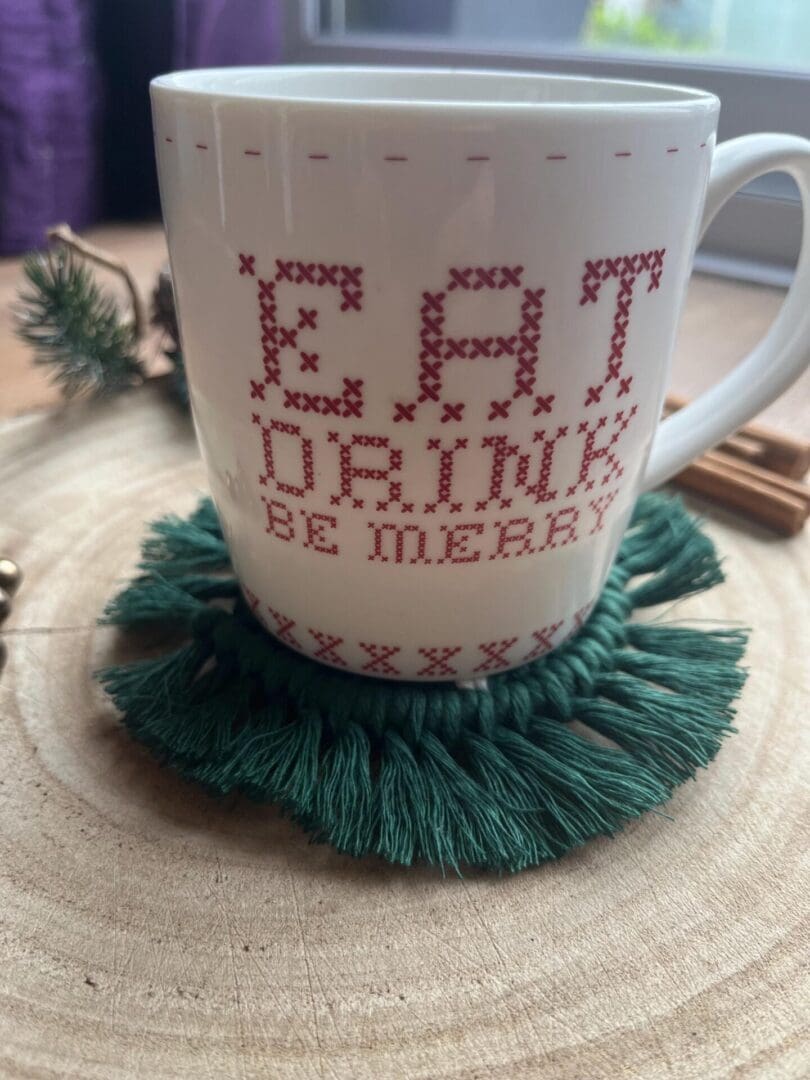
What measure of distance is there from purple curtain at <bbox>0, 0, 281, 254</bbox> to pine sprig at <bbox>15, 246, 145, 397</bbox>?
1.35ft

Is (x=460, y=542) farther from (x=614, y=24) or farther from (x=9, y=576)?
(x=614, y=24)

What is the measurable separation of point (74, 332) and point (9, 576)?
267mm

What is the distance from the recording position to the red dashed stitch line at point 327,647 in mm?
419

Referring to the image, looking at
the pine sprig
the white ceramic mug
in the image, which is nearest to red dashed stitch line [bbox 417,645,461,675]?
the white ceramic mug

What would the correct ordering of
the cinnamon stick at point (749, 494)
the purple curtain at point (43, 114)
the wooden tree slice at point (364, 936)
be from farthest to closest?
the purple curtain at point (43, 114), the cinnamon stick at point (749, 494), the wooden tree slice at point (364, 936)

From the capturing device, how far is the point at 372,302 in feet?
1.05

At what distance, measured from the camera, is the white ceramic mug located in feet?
0.99

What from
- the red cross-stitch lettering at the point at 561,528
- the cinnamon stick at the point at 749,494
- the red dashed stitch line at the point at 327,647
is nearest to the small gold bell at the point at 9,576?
the red dashed stitch line at the point at 327,647

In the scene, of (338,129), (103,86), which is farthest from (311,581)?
(103,86)

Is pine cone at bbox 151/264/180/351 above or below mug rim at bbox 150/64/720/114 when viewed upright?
below

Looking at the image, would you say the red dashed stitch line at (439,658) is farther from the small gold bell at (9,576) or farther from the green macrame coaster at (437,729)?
the small gold bell at (9,576)

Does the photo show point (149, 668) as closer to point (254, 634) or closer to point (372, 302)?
point (254, 634)

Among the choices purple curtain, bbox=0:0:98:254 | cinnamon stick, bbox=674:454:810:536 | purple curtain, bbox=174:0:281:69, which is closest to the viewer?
cinnamon stick, bbox=674:454:810:536

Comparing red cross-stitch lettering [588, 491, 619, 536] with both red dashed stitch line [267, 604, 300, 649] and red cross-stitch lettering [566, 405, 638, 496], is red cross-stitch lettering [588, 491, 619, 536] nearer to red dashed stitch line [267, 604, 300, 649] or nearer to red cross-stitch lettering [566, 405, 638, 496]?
red cross-stitch lettering [566, 405, 638, 496]
